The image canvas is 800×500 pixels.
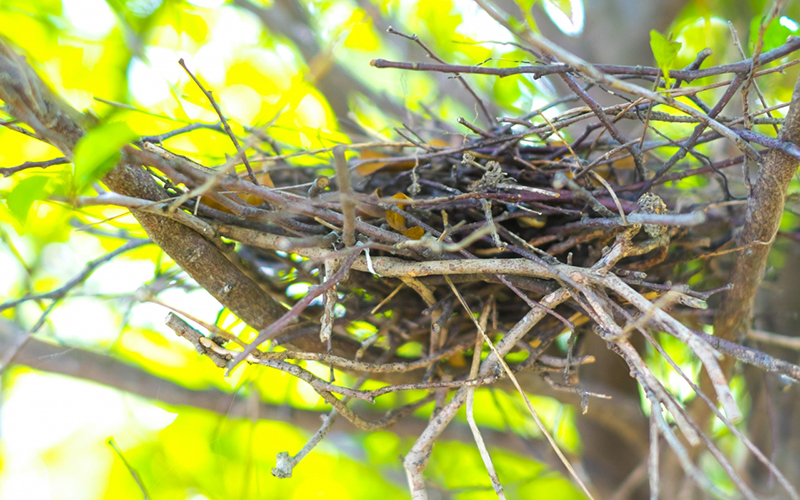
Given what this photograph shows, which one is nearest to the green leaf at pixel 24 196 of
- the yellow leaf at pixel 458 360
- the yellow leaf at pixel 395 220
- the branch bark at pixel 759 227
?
the yellow leaf at pixel 395 220

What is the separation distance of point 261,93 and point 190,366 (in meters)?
0.63

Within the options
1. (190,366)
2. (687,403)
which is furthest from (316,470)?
(687,403)

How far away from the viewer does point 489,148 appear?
1.88 ft

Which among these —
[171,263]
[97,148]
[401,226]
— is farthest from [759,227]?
[171,263]

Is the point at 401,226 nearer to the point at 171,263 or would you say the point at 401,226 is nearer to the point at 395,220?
the point at 395,220

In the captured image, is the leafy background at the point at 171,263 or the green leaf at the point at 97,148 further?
the leafy background at the point at 171,263

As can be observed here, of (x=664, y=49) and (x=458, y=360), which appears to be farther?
(x=458, y=360)

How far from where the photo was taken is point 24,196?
0.34 metres

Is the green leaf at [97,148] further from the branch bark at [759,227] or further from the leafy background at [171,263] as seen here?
the branch bark at [759,227]

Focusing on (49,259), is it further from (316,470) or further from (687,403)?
(687,403)

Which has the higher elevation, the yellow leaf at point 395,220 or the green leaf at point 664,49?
the green leaf at point 664,49

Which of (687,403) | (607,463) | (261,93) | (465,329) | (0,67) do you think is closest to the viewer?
(0,67)

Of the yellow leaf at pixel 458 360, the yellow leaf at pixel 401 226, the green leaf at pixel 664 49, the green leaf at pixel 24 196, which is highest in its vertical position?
the green leaf at pixel 664 49

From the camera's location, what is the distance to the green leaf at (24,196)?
34 cm
